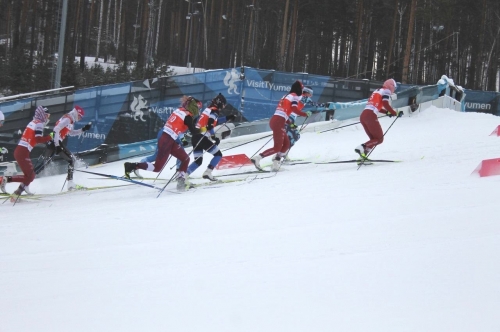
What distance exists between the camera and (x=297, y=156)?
13.3 meters

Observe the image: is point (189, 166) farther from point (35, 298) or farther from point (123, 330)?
point (123, 330)

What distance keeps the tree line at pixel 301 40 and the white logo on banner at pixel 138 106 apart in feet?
31.5

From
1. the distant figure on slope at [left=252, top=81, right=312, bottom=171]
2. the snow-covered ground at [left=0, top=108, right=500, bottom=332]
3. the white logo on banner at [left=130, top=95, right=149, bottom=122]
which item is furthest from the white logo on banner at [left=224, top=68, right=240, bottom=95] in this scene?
the snow-covered ground at [left=0, top=108, right=500, bottom=332]

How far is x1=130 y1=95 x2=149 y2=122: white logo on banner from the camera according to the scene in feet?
55.0

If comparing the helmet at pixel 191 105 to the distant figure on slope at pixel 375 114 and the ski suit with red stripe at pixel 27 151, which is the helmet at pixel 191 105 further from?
the distant figure on slope at pixel 375 114

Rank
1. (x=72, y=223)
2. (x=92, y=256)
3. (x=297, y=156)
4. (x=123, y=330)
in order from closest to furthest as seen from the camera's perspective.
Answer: (x=123, y=330) → (x=92, y=256) → (x=72, y=223) → (x=297, y=156)

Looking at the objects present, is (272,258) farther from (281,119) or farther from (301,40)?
(301,40)

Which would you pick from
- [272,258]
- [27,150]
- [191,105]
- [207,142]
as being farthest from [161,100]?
[272,258]

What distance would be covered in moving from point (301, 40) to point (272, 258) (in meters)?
47.0

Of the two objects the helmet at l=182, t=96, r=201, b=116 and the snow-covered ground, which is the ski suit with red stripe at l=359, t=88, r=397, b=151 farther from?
the helmet at l=182, t=96, r=201, b=116

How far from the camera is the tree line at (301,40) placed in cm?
2991

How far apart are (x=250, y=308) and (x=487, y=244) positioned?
2.24m

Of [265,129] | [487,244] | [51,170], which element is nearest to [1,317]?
[487,244]

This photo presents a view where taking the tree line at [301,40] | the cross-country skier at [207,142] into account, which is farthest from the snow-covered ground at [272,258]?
the tree line at [301,40]
